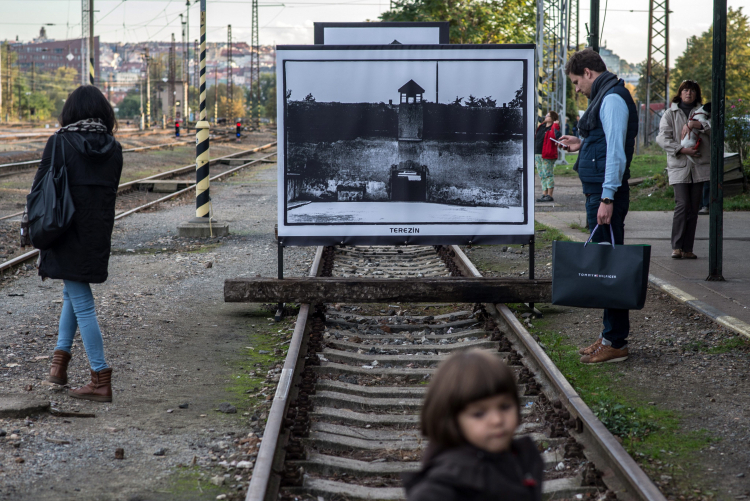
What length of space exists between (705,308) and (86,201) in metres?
5.25

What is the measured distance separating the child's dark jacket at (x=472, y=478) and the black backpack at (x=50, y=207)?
11.2 feet

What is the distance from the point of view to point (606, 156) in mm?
5730

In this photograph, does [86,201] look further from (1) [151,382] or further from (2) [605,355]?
(2) [605,355]

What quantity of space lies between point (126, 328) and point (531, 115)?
4058mm

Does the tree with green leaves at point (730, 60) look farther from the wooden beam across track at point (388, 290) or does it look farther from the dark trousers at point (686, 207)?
the wooden beam across track at point (388, 290)

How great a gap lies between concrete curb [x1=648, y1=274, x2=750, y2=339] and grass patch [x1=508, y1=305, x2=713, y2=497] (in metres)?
1.34

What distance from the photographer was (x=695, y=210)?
9.84 meters

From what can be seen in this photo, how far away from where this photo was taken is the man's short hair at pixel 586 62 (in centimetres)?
589

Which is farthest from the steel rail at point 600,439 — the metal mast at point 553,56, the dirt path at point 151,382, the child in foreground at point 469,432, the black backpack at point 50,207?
the metal mast at point 553,56

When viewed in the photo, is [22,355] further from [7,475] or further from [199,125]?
[199,125]

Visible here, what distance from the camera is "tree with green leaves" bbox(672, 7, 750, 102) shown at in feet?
238

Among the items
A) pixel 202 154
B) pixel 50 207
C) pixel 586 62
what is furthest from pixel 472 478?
pixel 202 154

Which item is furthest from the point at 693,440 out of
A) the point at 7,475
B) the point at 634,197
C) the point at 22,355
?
the point at 634,197

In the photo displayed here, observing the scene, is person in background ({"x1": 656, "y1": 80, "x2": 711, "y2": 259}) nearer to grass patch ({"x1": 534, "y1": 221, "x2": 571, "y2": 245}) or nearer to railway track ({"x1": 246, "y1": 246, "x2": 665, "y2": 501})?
grass patch ({"x1": 534, "y1": 221, "x2": 571, "y2": 245})
